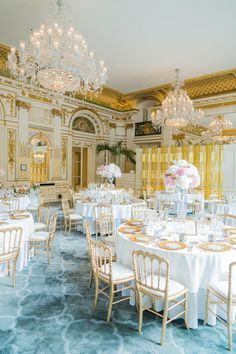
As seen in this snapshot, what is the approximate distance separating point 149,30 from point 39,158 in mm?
7246

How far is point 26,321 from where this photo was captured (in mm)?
3012

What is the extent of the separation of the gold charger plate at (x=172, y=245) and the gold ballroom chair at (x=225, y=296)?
520 mm

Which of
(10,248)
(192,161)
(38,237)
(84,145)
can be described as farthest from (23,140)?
(10,248)

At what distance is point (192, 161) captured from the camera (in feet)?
35.3

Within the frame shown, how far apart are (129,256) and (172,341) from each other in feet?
3.42

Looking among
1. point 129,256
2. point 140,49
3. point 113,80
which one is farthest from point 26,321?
point 113,80

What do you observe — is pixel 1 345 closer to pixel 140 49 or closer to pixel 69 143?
pixel 140 49

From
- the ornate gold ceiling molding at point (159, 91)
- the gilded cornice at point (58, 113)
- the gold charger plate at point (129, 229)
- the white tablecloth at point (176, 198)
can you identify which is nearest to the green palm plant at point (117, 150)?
the ornate gold ceiling molding at point (159, 91)

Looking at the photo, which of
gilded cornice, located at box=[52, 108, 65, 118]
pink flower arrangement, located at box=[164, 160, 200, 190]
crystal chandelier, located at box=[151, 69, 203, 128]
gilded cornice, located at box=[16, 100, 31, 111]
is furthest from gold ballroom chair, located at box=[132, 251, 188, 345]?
gilded cornice, located at box=[52, 108, 65, 118]

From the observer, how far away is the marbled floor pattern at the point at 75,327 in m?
2.60

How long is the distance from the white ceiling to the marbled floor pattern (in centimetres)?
620

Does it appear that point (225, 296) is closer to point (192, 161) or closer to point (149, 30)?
point (149, 30)

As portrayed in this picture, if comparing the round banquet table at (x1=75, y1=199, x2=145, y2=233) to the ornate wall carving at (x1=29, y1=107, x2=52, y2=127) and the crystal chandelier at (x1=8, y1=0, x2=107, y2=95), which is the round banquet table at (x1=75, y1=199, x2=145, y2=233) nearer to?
the crystal chandelier at (x1=8, y1=0, x2=107, y2=95)

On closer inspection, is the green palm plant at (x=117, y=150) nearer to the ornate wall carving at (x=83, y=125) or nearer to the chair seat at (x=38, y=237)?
the ornate wall carving at (x=83, y=125)
